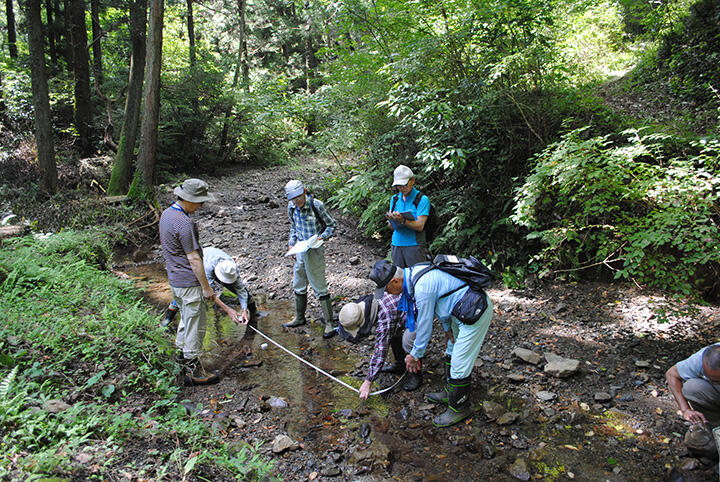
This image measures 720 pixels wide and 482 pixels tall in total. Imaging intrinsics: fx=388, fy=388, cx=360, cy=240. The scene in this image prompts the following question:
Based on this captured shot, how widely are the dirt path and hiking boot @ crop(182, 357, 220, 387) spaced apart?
0.10 meters

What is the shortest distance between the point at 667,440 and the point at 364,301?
2.82m

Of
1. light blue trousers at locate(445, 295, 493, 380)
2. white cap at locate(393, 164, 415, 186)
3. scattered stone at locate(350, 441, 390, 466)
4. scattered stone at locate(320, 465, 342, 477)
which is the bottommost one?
scattered stone at locate(320, 465, 342, 477)

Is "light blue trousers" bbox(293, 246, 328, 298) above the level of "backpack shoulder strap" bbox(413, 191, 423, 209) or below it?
below

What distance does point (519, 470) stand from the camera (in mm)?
3100

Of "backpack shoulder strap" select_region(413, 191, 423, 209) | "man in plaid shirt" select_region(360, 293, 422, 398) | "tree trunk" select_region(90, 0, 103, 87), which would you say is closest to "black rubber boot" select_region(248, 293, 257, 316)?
"man in plaid shirt" select_region(360, 293, 422, 398)

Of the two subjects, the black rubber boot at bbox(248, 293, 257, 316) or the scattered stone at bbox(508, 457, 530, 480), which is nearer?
the scattered stone at bbox(508, 457, 530, 480)

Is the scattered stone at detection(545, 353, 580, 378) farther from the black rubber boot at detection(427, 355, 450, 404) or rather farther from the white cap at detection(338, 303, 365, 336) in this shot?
the white cap at detection(338, 303, 365, 336)

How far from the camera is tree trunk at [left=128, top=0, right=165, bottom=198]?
33.0 ft

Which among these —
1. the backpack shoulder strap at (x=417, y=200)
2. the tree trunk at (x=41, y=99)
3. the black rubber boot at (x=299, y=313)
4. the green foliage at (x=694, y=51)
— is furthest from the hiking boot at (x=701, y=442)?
the tree trunk at (x=41, y=99)

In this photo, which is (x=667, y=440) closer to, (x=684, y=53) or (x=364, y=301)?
(x=364, y=301)

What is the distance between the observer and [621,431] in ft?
11.1

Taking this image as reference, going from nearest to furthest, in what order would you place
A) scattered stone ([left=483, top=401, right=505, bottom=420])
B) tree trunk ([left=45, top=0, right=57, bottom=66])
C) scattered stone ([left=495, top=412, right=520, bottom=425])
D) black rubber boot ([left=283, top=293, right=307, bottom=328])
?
scattered stone ([left=495, top=412, right=520, bottom=425])
scattered stone ([left=483, top=401, right=505, bottom=420])
black rubber boot ([left=283, top=293, right=307, bottom=328])
tree trunk ([left=45, top=0, right=57, bottom=66])

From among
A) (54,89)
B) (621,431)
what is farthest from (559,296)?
(54,89)

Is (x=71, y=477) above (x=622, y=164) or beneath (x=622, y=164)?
beneath
